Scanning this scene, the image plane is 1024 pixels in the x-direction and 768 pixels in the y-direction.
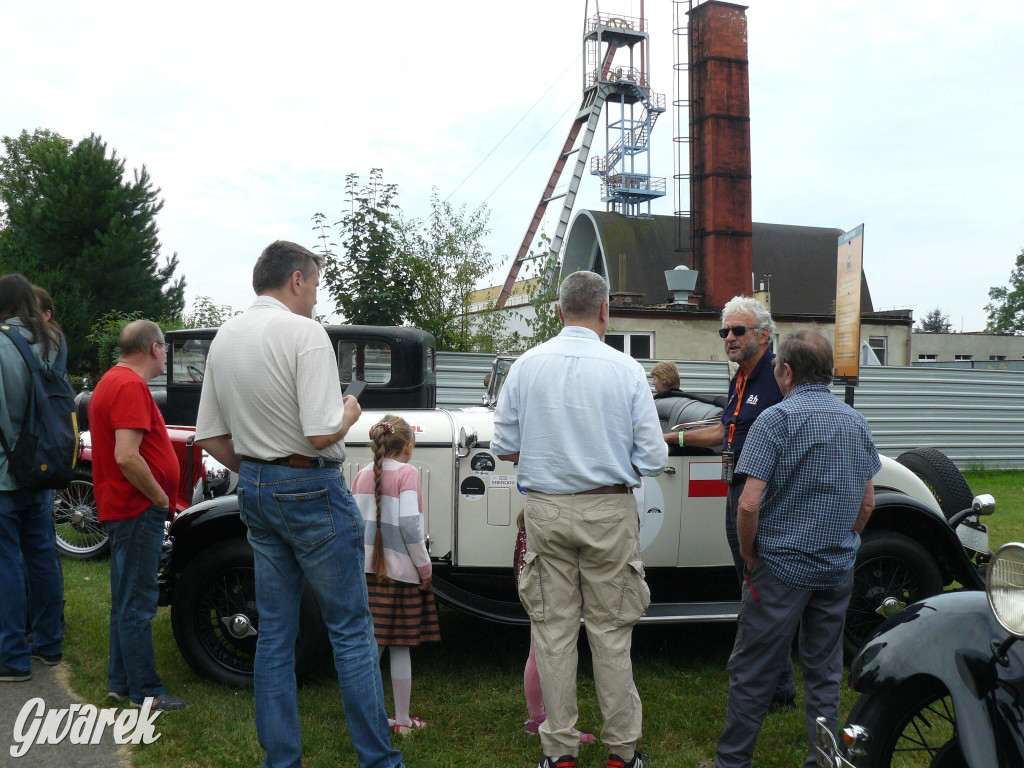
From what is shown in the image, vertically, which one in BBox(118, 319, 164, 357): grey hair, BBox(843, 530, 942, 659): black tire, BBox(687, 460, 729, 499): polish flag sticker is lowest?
BBox(843, 530, 942, 659): black tire

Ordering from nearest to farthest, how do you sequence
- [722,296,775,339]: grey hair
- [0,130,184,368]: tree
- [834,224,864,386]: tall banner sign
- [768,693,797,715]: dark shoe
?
[722,296,775,339]: grey hair, [768,693,797,715]: dark shoe, [834,224,864,386]: tall banner sign, [0,130,184,368]: tree

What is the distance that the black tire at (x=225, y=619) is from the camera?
4.22m

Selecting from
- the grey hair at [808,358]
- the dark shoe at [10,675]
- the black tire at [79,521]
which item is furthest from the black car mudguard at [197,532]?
the black tire at [79,521]

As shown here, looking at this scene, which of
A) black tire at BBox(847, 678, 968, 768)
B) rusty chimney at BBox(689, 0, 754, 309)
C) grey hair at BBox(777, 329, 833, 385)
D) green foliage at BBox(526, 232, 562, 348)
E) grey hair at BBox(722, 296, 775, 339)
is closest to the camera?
black tire at BBox(847, 678, 968, 768)

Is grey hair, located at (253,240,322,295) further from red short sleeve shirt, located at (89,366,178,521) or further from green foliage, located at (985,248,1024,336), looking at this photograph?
green foliage, located at (985,248,1024,336)

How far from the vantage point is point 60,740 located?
3701mm

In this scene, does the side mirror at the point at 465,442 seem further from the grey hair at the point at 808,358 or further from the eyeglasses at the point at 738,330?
the grey hair at the point at 808,358

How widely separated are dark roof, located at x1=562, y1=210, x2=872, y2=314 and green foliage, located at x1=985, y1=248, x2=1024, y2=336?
4597cm

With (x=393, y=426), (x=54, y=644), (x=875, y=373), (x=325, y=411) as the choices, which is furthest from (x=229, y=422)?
(x=875, y=373)

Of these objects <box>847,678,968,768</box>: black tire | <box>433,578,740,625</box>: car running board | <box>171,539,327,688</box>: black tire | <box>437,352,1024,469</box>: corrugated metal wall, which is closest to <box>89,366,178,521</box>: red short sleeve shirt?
<box>171,539,327,688</box>: black tire

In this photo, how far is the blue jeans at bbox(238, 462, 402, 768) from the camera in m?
2.94

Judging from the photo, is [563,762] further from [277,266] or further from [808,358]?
[277,266]

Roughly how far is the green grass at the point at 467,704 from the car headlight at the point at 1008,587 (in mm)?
1802

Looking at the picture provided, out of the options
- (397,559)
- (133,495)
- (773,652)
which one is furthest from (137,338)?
(773,652)
